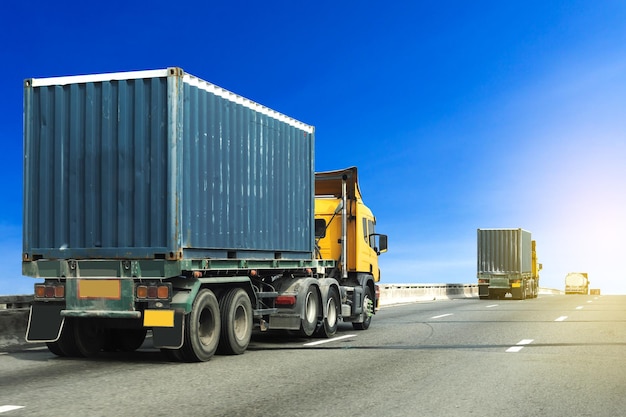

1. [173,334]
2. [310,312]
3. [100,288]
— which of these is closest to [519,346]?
[310,312]

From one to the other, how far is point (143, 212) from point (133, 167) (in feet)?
2.21

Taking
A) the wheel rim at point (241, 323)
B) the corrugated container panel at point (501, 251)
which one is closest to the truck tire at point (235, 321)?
the wheel rim at point (241, 323)

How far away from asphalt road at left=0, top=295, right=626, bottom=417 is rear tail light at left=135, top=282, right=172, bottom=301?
3.07 feet

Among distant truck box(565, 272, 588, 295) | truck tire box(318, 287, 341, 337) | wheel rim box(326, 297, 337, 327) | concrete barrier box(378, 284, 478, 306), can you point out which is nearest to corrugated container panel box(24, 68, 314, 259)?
truck tire box(318, 287, 341, 337)

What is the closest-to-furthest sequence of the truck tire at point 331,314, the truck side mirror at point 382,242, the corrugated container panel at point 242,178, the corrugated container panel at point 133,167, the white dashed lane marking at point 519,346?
the corrugated container panel at point 133,167, the corrugated container panel at point 242,178, the white dashed lane marking at point 519,346, the truck tire at point 331,314, the truck side mirror at point 382,242

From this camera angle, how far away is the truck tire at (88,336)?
11.2m

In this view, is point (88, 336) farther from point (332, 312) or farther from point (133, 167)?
point (332, 312)

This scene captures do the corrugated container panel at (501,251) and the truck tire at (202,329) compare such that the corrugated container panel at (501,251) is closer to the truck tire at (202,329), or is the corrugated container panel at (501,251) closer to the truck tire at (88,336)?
the truck tire at (202,329)

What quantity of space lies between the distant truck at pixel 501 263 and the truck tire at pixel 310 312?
26.2 metres

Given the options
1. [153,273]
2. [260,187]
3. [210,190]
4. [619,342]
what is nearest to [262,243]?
[260,187]

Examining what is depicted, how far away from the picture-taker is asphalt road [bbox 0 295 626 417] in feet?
22.6

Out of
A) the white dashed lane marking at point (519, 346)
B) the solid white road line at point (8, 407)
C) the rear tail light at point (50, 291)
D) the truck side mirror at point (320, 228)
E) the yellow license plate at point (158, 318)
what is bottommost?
the white dashed lane marking at point (519, 346)

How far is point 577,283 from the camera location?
225 ft

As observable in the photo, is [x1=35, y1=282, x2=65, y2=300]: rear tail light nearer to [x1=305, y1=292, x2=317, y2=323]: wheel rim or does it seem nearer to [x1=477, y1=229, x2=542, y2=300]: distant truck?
[x1=305, y1=292, x2=317, y2=323]: wheel rim
